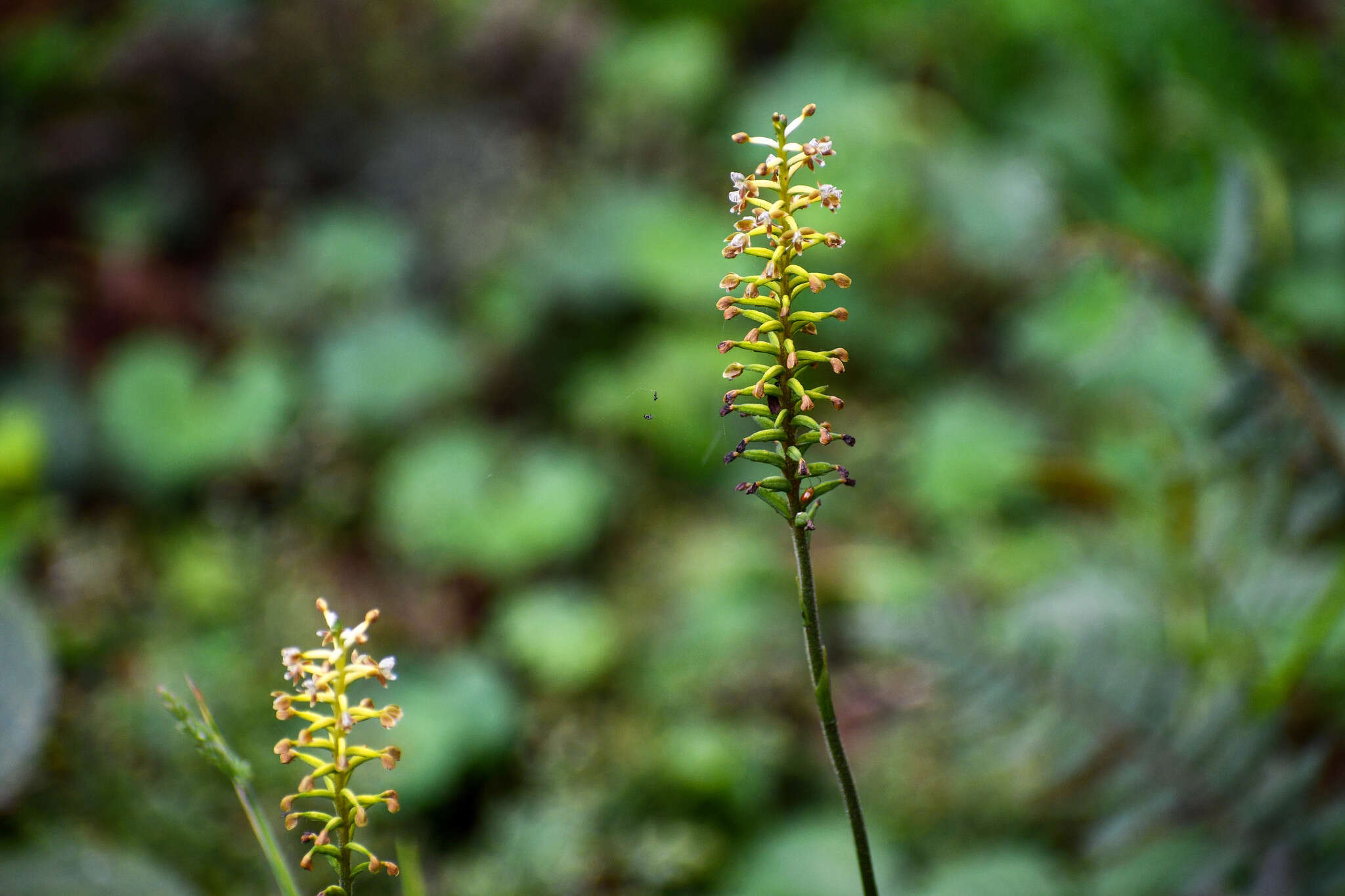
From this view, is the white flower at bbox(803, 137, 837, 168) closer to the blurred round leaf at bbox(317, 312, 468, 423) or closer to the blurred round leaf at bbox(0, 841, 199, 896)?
the blurred round leaf at bbox(0, 841, 199, 896)

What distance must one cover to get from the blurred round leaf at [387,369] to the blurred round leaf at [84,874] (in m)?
1.73

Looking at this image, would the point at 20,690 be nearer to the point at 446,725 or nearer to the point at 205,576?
the point at 446,725

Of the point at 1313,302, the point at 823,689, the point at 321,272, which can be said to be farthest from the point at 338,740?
the point at 321,272

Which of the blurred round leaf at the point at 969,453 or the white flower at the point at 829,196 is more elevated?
the blurred round leaf at the point at 969,453

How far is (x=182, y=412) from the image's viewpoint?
280 cm

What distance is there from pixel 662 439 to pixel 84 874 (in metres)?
1.51

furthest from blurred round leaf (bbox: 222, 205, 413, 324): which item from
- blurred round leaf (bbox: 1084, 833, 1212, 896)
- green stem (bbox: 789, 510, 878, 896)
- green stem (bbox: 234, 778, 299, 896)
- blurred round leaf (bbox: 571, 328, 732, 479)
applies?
green stem (bbox: 789, 510, 878, 896)

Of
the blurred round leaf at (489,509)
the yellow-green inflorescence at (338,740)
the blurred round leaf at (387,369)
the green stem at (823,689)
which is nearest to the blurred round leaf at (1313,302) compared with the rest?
the blurred round leaf at (489,509)

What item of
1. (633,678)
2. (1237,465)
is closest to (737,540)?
(633,678)

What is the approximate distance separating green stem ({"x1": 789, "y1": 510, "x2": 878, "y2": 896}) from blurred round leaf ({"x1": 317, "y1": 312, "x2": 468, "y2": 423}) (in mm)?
2496

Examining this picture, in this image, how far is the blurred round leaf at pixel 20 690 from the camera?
1.08 m

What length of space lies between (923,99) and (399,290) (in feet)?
6.22

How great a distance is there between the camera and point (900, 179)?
2980 millimetres

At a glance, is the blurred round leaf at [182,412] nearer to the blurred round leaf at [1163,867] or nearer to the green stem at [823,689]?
the blurred round leaf at [1163,867]
